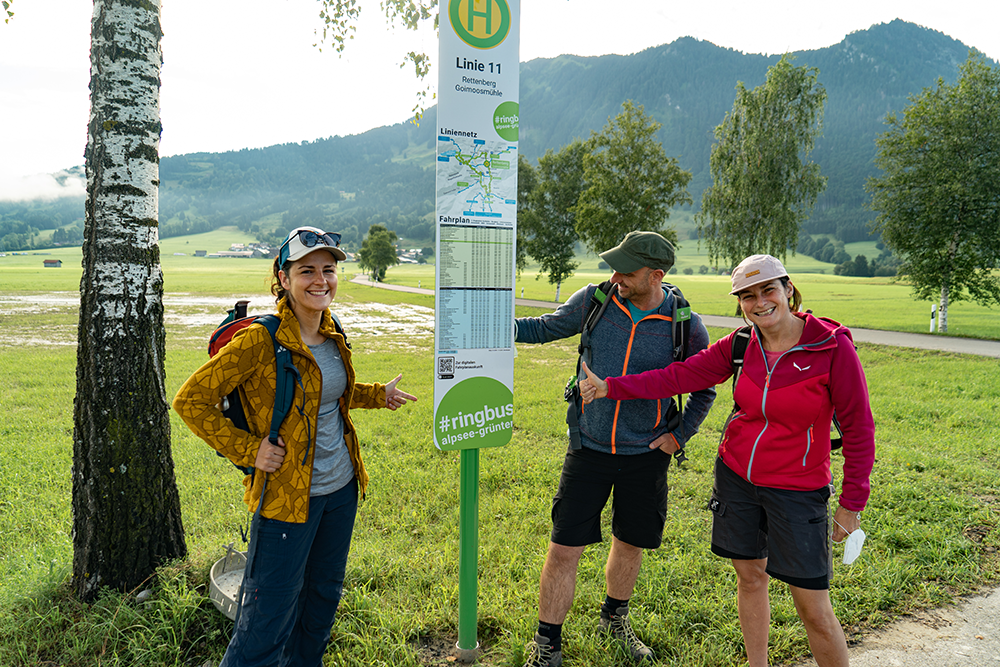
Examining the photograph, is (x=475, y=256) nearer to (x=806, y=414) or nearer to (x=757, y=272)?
(x=757, y=272)

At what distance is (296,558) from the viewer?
2.37 m

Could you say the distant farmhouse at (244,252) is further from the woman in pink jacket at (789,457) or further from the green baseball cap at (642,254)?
the woman in pink jacket at (789,457)

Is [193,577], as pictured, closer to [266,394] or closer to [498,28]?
[266,394]

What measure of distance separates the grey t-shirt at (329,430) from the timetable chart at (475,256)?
26.4 inches

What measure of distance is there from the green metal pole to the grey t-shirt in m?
0.77

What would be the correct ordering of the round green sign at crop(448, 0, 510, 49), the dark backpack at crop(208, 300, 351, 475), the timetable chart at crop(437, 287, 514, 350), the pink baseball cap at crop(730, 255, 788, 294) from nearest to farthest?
the dark backpack at crop(208, 300, 351, 475) < the pink baseball cap at crop(730, 255, 788, 294) < the round green sign at crop(448, 0, 510, 49) < the timetable chart at crop(437, 287, 514, 350)

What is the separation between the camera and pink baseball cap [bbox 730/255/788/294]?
2535mm

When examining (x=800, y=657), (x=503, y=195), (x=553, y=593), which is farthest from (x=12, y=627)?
(x=800, y=657)

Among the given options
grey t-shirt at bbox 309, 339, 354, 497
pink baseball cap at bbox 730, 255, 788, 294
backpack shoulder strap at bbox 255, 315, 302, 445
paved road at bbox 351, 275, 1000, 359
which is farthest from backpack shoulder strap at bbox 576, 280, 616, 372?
paved road at bbox 351, 275, 1000, 359

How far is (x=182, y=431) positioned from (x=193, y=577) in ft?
17.0

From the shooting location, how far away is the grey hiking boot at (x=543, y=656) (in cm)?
295

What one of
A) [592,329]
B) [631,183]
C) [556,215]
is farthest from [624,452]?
[556,215]

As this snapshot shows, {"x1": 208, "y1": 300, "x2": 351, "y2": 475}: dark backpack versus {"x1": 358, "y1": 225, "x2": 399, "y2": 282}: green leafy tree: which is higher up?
{"x1": 358, "y1": 225, "x2": 399, "y2": 282}: green leafy tree

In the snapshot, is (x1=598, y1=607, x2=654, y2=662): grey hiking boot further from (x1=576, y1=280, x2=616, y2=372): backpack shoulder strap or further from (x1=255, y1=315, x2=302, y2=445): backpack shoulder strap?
(x1=255, y1=315, x2=302, y2=445): backpack shoulder strap
